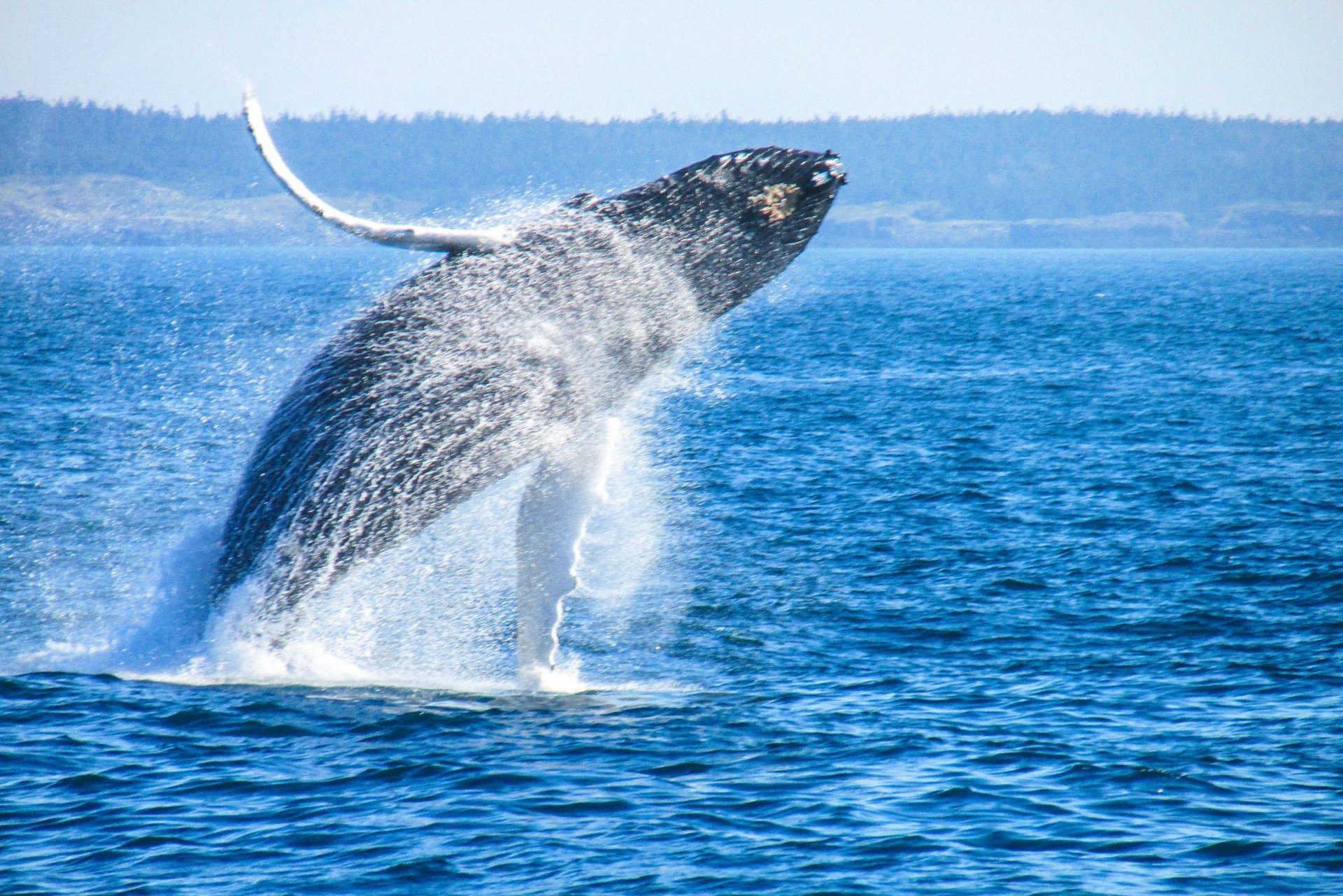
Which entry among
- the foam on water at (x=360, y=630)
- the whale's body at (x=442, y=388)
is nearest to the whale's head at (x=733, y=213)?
the whale's body at (x=442, y=388)

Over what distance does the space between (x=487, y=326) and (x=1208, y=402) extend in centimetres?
3466

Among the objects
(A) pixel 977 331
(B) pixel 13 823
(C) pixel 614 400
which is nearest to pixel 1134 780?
(C) pixel 614 400

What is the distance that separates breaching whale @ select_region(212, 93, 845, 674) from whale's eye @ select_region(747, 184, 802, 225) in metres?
0.01

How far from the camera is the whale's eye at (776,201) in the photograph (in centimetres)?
1248

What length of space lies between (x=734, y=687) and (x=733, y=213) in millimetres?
4889

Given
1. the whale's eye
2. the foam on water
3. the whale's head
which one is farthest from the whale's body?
the whale's eye

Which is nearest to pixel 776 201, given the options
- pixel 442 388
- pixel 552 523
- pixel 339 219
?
pixel 442 388

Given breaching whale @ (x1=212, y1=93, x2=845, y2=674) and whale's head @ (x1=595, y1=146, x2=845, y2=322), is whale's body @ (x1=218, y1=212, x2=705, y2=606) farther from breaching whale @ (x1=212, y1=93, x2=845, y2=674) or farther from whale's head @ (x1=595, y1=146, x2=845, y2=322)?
whale's head @ (x1=595, y1=146, x2=845, y2=322)

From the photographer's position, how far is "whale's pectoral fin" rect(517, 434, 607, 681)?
13094 mm

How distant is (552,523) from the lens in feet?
43.3

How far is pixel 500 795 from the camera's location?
37.5ft

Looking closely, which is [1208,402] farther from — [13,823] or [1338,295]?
[1338,295]

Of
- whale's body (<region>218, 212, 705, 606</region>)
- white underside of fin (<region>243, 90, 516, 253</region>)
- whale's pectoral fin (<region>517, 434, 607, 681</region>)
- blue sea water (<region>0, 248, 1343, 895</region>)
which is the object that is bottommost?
blue sea water (<region>0, 248, 1343, 895</region>)

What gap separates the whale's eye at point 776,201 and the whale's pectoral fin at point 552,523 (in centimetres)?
251
